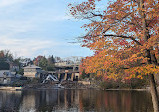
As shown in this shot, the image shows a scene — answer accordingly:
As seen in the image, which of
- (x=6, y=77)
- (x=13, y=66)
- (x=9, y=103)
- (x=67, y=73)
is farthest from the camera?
(x=13, y=66)

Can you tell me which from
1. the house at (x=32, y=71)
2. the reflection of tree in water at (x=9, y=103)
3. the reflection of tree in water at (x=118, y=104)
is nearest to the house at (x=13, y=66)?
the house at (x=32, y=71)

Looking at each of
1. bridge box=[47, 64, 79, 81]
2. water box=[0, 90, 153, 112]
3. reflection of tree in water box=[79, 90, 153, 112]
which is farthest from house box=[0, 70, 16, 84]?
reflection of tree in water box=[79, 90, 153, 112]

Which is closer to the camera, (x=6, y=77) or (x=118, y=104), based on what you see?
(x=118, y=104)

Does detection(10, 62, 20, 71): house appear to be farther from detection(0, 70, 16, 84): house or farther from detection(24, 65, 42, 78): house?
detection(0, 70, 16, 84): house

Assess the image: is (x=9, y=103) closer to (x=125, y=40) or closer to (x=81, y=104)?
(x=81, y=104)

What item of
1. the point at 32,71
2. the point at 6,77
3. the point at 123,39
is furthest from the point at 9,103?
the point at 32,71

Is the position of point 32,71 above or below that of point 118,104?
above

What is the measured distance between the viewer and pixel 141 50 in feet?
28.2

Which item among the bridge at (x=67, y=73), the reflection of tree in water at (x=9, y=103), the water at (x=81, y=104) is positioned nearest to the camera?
the water at (x=81, y=104)

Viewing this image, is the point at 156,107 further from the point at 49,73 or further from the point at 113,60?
the point at 49,73

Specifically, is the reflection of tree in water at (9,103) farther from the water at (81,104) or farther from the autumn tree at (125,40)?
the autumn tree at (125,40)

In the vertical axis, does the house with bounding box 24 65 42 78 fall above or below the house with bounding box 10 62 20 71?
below

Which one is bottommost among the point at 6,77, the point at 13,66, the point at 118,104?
the point at 118,104

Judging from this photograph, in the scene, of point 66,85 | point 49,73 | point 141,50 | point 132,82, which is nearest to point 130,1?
point 141,50
